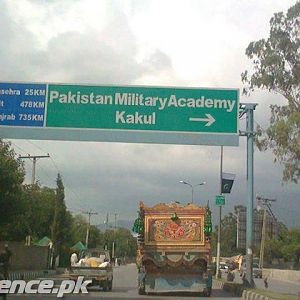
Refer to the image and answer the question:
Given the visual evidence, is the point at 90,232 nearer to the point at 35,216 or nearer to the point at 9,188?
the point at 35,216

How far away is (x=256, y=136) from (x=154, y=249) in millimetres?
5979

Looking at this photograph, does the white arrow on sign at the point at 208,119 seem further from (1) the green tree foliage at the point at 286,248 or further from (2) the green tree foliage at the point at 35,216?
(1) the green tree foliage at the point at 286,248

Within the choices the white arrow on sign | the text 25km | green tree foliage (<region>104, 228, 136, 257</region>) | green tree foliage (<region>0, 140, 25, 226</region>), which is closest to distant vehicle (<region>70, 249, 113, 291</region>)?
green tree foliage (<region>0, 140, 25, 226</region>)

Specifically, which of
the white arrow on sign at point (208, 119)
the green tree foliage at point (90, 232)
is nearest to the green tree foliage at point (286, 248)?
the green tree foliage at point (90, 232)

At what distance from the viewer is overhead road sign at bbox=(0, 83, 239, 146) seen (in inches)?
781

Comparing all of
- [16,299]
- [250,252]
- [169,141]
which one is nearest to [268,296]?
[250,252]

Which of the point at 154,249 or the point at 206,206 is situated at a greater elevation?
the point at 206,206

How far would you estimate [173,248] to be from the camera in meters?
Result: 24.0

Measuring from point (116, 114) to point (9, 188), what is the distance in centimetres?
1264

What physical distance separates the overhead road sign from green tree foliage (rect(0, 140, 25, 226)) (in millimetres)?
10206

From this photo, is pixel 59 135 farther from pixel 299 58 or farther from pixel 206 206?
pixel 299 58

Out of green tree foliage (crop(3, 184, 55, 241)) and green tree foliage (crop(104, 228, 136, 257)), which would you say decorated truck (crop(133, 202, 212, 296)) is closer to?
green tree foliage (crop(3, 184, 55, 241))

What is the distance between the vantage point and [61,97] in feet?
65.8

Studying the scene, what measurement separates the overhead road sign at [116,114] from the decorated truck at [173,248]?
5278 mm
